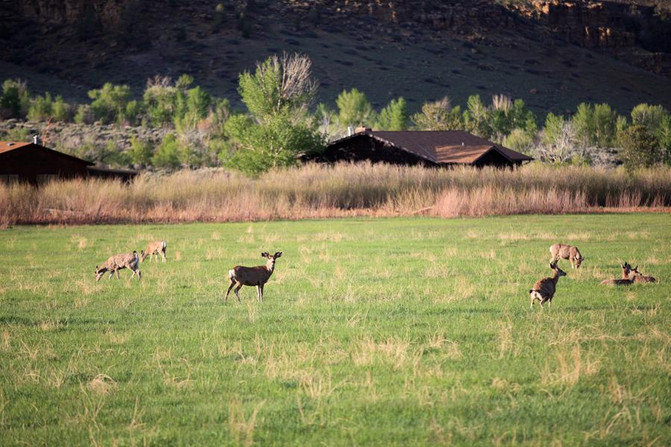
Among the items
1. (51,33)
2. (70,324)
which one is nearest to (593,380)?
(70,324)

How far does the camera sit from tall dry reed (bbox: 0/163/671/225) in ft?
122

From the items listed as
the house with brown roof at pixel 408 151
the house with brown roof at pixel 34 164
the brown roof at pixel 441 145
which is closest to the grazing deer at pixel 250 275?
the house with brown roof at pixel 408 151

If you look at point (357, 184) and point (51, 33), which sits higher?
point (51, 33)

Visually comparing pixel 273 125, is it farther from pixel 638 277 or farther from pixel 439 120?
pixel 439 120

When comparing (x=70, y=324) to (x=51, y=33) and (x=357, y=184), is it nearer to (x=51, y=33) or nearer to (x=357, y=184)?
(x=357, y=184)

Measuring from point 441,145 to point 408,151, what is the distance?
4.97 meters

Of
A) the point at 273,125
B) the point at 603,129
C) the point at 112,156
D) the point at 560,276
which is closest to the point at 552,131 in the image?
the point at 603,129

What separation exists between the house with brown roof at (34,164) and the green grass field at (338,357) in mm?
39175

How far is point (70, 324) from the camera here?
11.4 metres

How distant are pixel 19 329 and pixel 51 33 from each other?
7648 inches

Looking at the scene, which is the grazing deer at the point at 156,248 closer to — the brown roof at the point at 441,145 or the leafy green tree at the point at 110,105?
the brown roof at the point at 441,145

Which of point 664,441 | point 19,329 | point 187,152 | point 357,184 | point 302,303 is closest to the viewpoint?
point 664,441

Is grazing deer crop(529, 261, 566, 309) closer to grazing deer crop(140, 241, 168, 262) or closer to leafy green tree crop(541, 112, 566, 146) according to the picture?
grazing deer crop(140, 241, 168, 262)

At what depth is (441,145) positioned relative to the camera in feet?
195
